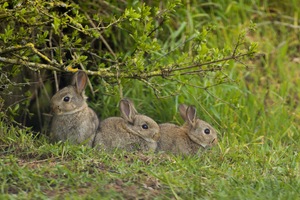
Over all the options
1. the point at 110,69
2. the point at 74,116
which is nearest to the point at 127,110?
the point at 110,69

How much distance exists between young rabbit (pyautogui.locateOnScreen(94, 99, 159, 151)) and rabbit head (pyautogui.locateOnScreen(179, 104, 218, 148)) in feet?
1.40

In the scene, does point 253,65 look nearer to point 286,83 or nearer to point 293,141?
point 286,83

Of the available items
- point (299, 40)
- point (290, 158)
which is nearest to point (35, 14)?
point (290, 158)

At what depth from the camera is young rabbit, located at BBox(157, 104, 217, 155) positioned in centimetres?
782

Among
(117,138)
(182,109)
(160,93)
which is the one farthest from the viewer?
(160,93)

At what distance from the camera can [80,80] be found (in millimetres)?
7727

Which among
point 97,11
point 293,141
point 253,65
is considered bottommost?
point 293,141

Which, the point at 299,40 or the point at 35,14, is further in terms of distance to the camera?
the point at 299,40

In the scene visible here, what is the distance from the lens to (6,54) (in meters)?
7.41

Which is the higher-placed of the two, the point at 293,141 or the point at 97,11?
the point at 97,11

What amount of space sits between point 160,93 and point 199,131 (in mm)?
673

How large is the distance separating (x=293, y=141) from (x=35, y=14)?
3083mm

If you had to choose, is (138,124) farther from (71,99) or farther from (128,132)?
(71,99)

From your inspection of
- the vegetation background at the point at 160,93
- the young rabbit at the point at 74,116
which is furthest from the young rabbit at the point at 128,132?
the vegetation background at the point at 160,93
